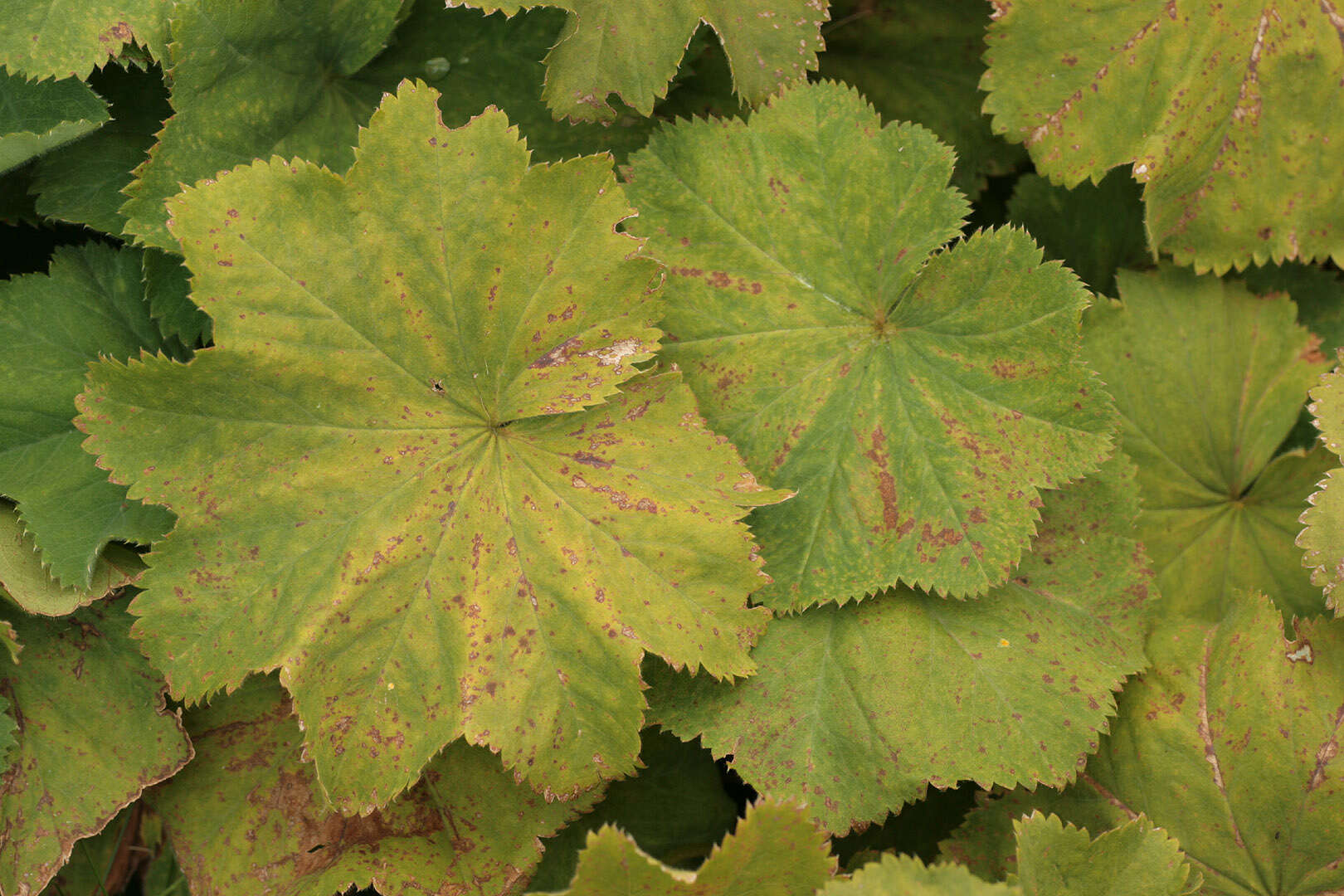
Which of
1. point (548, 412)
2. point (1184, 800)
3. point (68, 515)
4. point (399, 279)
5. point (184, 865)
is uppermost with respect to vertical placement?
point (399, 279)

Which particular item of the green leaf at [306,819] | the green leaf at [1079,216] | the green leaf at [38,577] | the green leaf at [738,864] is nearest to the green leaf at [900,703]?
the green leaf at [738,864]

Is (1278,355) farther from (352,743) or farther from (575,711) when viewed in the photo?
(352,743)

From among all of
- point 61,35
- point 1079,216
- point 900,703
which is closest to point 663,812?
point 900,703

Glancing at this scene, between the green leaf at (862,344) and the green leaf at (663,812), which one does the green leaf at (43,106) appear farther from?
the green leaf at (663,812)

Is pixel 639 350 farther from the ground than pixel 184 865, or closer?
farther from the ground

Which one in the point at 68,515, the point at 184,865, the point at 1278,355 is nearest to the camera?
the point at 68,515

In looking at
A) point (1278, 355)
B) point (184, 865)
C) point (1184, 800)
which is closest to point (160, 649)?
point (184, 865)
